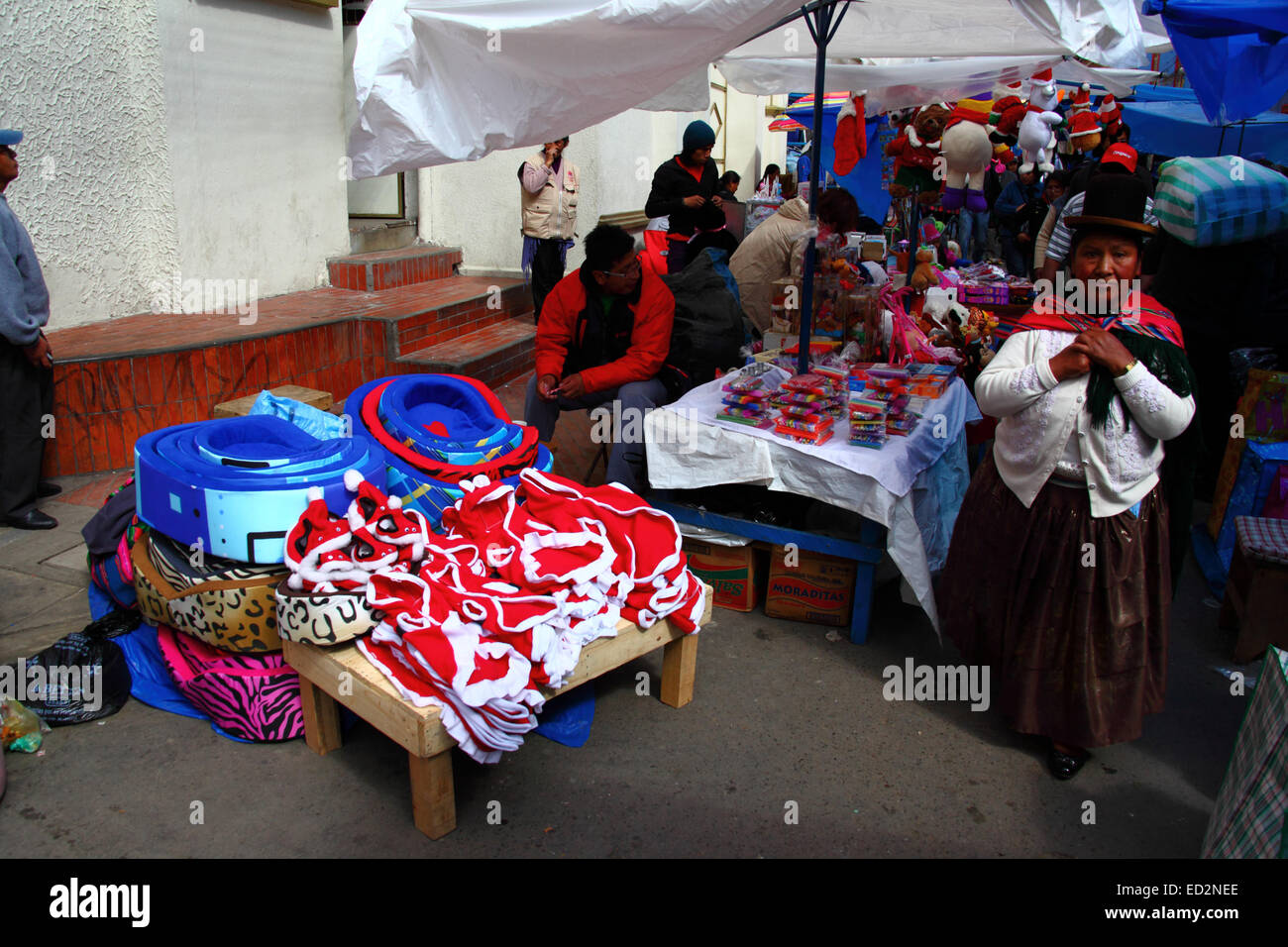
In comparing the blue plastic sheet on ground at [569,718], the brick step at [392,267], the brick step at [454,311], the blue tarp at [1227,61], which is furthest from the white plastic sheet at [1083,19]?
the brick step at [392,267]

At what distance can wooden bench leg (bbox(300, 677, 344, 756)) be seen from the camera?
9.30 ft

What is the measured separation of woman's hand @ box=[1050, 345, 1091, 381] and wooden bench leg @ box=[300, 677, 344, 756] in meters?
2.44

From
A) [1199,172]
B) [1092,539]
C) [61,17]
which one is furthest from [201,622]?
[1199,172]

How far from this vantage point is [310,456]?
116 inches

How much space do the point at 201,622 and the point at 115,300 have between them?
11.8ft

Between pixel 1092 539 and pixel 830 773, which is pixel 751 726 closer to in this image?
pixel 830 773

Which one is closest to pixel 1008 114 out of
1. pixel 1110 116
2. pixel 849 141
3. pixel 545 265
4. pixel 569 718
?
pixel 1110 116

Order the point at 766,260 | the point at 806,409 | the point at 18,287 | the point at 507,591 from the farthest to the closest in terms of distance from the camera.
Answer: the point at 766,260 → the point at 18,287 → the point at 806,409 → the point at 507,591

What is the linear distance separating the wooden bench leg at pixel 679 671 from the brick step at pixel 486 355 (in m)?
3.55

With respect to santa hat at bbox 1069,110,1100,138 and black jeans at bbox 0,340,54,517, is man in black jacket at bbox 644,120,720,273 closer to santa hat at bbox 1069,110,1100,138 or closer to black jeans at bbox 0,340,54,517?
santa hat at bbox 1069,110,1100,138

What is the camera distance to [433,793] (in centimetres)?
248

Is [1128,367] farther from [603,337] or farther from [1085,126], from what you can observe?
[1085,126]

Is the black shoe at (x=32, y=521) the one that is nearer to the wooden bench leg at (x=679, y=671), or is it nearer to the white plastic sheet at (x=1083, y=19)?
the wooden bench leg at (x=679, y=671)

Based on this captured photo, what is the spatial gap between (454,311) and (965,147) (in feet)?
14.4
